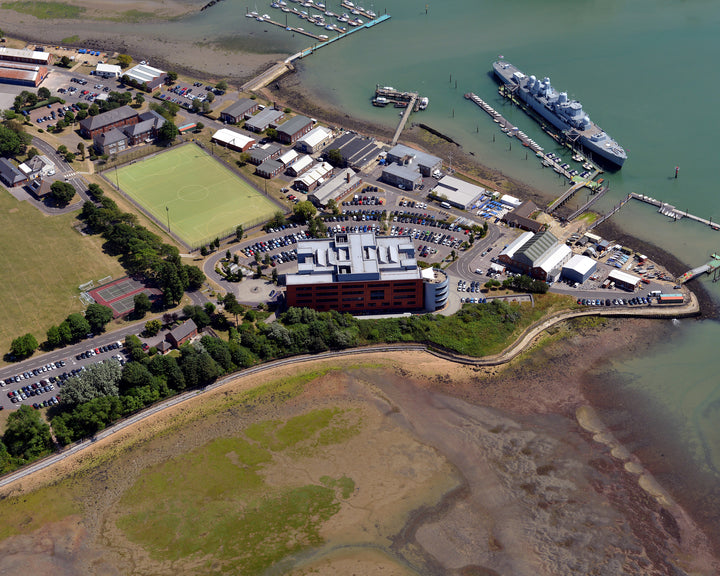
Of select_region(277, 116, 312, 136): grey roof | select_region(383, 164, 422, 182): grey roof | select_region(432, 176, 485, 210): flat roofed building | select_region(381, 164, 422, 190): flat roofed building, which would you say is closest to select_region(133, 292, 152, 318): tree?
select_region(381, 164, 422, 190): flat roofed building

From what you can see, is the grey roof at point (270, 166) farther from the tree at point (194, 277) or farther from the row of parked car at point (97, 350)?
the row of parked car at point (97, 350)

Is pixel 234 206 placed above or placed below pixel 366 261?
below

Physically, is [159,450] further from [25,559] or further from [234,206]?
[234,206]

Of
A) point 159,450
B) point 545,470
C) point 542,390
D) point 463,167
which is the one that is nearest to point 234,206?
point 463,167

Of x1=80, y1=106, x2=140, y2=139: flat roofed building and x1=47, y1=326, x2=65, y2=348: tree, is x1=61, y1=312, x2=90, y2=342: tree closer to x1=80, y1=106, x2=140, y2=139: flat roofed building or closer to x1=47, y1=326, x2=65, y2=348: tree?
x1=47, y1=326, x2=65, y2=348: tree

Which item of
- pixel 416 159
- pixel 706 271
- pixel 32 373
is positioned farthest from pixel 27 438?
pixel 706 271

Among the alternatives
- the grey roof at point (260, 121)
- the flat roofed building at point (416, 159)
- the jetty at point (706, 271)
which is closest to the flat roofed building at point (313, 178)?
the flat roofed building at point (416, 159)

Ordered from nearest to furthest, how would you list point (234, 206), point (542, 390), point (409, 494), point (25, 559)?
point (25, 559)
point (409, 494)
point (542, 390)
point (234, 206)

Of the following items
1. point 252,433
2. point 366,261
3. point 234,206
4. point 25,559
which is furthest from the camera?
point 234,206
